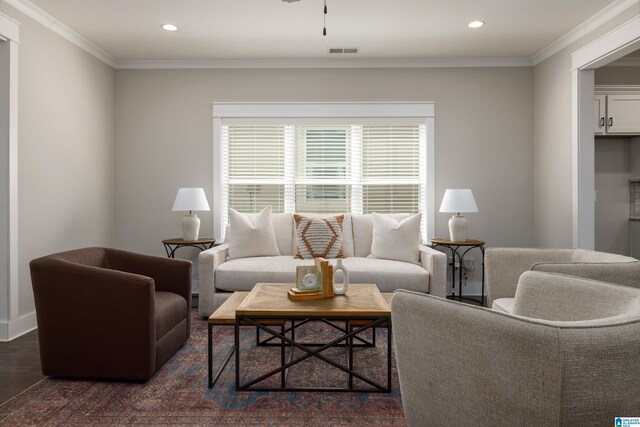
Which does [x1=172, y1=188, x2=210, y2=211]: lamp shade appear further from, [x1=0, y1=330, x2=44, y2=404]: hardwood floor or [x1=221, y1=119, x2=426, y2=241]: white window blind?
[x1=0, y1=330, x2=44, y2=404]: hardwood floor

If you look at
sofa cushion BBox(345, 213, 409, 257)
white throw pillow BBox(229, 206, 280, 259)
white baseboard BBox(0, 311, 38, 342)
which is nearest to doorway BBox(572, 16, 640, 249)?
sofa cushion BBox(345, 213, 409, 257)

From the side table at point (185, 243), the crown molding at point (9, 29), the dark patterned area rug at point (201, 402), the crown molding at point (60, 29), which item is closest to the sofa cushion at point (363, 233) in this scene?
the side table at point (185, 243)

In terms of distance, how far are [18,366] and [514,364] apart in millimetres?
3047

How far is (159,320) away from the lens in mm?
2643

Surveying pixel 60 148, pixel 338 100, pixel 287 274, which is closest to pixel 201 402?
pixel 287 274

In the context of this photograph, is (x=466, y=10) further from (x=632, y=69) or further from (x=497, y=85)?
(x=632, y=69)

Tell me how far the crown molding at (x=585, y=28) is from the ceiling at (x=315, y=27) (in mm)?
55

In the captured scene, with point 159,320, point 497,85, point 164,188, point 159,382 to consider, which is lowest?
point 159,382

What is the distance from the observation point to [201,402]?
2.27m

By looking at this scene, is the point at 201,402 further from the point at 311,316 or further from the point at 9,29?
the point at 9,29

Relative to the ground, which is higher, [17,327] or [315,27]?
[315,27]

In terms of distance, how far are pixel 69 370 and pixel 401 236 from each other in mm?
2943

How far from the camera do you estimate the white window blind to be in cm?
490

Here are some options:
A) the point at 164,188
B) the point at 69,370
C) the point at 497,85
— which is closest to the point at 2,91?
the point at 164,188
